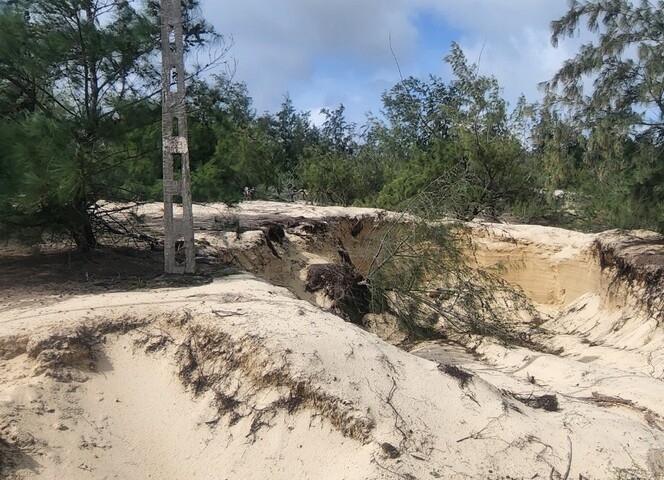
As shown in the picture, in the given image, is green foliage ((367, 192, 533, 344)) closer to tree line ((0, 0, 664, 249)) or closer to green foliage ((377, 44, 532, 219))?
tree line ((0, 0, 664, 249))

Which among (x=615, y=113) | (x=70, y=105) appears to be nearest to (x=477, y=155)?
(x=615, y=113)

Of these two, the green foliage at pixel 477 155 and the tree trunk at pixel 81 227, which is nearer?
the tree trunk at pixel 81 227

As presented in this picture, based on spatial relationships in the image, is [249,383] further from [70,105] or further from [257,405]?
[70,105]

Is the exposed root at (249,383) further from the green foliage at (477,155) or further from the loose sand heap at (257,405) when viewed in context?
the green foliage at (477,155)

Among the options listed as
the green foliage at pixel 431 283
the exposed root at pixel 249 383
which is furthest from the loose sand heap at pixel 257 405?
the green foliage at pixel 431 283

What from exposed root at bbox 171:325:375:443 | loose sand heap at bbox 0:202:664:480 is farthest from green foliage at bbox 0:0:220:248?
exposed root at bbox 171:325:375:443

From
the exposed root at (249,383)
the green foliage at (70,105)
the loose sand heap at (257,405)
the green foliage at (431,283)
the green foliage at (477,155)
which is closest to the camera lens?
the loose sand heap at (257,405)

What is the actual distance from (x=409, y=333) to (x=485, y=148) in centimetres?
1114

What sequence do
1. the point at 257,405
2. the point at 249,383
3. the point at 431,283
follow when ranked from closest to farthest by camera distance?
the point at 257,405 < the point at 249,383 < the point at 431,283

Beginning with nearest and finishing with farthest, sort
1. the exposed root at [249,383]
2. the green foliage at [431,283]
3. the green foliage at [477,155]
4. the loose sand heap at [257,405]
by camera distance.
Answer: the loose sand heap at [257,405]
the exposed root at [249,383]
the green foliage at [431,283]
the green foliage at [477,155]

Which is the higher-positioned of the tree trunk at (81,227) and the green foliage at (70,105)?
the green foliage at (70,105)

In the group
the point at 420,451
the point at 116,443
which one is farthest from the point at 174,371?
the point at 420,451

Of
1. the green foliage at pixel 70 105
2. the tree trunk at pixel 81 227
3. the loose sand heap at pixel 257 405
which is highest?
the green foliage at pixel 70 105

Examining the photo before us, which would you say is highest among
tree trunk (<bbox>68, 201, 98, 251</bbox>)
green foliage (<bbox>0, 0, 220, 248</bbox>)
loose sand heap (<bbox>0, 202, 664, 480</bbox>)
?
green foliage (<bbox>0, 0, 220, 248</bbox>)
